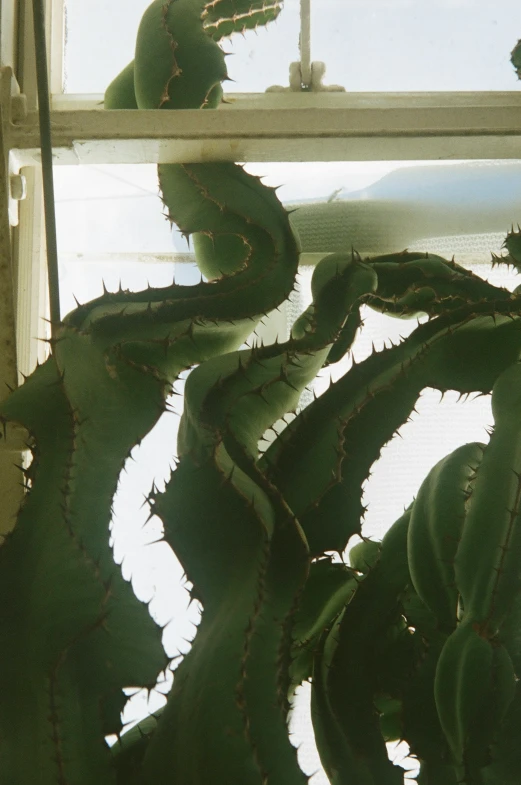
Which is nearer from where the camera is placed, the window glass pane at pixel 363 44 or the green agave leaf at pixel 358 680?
the green agave leaf at pixel 358 680

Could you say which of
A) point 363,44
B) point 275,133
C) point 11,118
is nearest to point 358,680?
point 275,133

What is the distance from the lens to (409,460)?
872 millimetres

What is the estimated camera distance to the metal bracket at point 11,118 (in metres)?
0.72

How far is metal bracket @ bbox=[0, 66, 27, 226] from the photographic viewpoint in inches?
28.3

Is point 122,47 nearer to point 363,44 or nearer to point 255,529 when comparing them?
point 363,44

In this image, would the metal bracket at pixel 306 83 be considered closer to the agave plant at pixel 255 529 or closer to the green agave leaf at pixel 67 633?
the agave plant at pixel 255 529

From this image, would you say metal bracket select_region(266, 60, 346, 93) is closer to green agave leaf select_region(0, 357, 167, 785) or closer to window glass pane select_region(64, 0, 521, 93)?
window glass pane select_region(64, 0, 521, 93)

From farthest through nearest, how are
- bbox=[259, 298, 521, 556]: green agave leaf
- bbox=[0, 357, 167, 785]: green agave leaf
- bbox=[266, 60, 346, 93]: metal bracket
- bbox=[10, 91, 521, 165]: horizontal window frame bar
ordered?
bbox=[266, 60, 346, 93]: metal bracket
bbox=[10, 91, 521, 165]: horizontal window frame bar
bbox=[259, 298, 521, 556]: green agave leaf
bbox=[0, 357, 167, 785]: green agave leaf

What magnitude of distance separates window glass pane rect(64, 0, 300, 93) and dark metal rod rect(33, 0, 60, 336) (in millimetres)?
324

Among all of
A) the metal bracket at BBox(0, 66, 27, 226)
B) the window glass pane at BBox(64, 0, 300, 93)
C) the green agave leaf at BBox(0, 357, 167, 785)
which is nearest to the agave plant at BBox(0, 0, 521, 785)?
the green agave leaf at BBox(0, 357, 167, 785)

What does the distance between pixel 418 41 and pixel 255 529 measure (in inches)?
31.8

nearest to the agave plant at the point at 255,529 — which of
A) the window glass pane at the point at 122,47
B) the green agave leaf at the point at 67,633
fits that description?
the green agave leaf at the point at 67,633

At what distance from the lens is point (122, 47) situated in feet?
3.30

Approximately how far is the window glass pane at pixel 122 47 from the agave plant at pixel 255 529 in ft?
0.96
